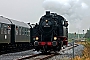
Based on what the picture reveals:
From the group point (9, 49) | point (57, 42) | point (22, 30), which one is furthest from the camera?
point (22, 30)

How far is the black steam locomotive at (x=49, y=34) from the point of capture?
72.1 feet

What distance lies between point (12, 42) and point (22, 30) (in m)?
2.72

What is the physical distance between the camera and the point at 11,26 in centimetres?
2544

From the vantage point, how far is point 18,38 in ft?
86.5

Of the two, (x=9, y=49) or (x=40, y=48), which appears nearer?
(x=40, y=48)

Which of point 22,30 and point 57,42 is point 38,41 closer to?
point 57,42

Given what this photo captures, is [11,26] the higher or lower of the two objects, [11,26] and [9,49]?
the higher

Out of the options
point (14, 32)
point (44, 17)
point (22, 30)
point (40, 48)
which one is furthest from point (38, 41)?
point (22, 30)

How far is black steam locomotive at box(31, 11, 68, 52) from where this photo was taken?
A: 21969 mm

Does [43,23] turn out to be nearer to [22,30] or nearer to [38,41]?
[38,41]

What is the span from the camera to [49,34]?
2231 cm

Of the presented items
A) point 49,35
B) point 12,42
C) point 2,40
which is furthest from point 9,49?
point 49,35

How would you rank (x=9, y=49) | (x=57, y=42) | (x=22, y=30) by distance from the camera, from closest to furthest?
(x=57, y=42)
(x=9, y=49)
(x=22, y=30)

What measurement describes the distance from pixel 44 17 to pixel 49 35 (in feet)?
5.76
